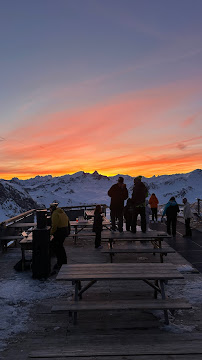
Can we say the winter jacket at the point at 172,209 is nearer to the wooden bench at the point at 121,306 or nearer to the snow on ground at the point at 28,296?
the snow on ground at the point at 28,296

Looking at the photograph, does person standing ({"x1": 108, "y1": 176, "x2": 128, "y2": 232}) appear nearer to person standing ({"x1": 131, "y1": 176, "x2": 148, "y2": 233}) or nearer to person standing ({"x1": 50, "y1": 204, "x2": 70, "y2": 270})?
person standing ({"x1": 131, "y1": 176, "x2": 148, "y2": 233})

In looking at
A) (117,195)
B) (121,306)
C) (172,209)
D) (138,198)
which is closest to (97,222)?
(117,195)

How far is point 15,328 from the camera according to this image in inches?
181

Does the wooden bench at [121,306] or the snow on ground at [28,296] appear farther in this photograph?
the snow on ground at [28,296]

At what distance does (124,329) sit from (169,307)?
2.41ft

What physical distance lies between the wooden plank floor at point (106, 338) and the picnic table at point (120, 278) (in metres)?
0.29

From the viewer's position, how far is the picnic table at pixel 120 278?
14.7 ft

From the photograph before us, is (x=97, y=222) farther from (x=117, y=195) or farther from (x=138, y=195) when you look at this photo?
(x=138, y=195)

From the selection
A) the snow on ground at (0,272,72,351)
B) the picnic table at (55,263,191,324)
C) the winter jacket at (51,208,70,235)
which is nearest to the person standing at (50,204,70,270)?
the winter jacket at (51,208,70,235)

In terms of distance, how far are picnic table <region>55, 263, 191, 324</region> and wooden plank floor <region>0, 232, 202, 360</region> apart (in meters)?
0.29

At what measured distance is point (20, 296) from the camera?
19.5 ft

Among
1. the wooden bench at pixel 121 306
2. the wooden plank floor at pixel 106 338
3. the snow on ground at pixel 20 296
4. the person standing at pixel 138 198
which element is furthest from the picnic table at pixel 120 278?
the person standing at pixel 138 198

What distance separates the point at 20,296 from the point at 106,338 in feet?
7.77

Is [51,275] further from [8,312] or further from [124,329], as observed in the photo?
[124,329]
